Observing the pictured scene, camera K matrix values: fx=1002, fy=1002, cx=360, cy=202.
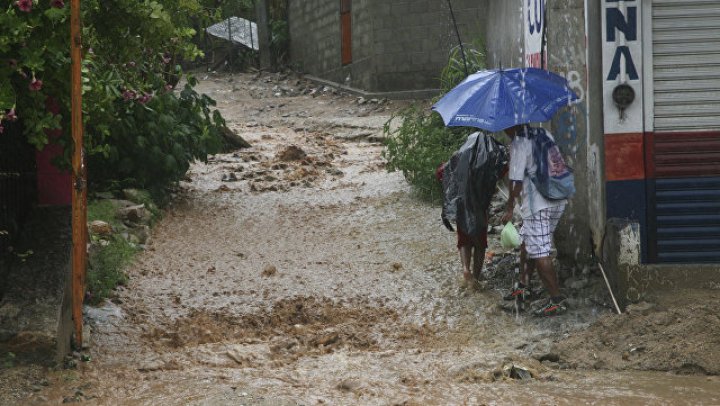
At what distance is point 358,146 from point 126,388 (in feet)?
31.4

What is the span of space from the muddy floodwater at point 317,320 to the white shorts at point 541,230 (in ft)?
1.61

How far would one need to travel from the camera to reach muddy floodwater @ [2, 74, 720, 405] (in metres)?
5.82

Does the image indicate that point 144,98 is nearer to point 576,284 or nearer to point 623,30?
point 576,284

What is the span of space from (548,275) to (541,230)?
323 millimetres

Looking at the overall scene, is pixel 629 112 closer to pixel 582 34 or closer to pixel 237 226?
pixel 582 34

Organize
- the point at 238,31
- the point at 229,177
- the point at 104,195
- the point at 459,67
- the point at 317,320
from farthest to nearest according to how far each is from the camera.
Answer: the point at 238,31, the point at 229,177, the point at 459,67, the point at 104,195, the point at 317,320

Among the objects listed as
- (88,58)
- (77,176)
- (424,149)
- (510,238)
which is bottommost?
(510,238)

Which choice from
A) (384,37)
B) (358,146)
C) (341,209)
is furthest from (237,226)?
(384,37)

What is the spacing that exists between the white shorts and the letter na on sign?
41.7 inches

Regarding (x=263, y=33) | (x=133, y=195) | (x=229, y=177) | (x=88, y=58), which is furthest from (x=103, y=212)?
(x=263, y=33)

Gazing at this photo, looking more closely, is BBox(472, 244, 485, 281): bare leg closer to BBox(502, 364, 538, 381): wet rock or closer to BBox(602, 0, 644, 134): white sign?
BBox(602, 0, 644, 134): white sign

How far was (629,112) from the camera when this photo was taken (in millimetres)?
7121

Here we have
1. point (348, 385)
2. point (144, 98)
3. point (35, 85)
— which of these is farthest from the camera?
point (144, 98)

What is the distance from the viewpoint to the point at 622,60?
7.09 metres
